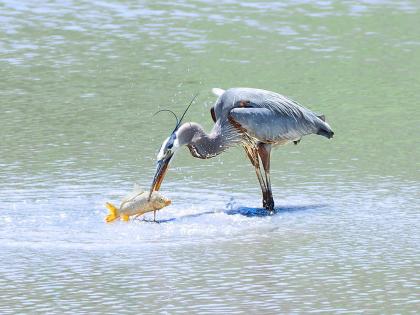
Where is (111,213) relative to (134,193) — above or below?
below

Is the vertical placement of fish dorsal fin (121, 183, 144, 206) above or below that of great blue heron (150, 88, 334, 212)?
below

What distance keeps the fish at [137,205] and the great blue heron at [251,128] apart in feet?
1.96

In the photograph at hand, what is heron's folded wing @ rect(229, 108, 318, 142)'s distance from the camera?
12281mm

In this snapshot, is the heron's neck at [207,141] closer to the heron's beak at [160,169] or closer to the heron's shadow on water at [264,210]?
the heron's beak at [160,169]

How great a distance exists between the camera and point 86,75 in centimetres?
1802

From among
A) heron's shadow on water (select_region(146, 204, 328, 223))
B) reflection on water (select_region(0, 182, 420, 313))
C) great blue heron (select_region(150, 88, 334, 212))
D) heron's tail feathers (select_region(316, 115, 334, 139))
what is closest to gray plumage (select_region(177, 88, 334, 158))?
great blue heron (select_region(150, 88, 334, 212))

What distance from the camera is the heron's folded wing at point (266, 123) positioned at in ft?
40.3

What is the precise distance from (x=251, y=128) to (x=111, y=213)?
4.81 ft

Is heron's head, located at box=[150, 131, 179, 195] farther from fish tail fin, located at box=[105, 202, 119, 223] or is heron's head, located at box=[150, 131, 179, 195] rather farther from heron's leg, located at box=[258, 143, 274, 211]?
heron's leg, located at box=[258, 143, 274, 211]

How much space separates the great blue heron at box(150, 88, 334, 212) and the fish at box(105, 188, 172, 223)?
60 centimetres

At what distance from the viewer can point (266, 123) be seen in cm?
1234

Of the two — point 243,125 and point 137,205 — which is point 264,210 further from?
point 137,205

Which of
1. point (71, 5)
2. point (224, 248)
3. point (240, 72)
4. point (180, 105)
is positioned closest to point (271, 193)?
point (224, 248)

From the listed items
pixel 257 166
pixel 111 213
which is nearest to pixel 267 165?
pixel 257 166
